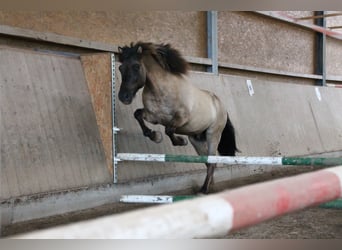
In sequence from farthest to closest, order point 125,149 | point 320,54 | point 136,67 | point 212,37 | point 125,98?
point 320,54 → point 212,37 → point 125,149 → point 136,67 → point 125,98

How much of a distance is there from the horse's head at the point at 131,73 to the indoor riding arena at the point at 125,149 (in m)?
0.03

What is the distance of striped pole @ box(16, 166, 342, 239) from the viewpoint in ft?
2.26

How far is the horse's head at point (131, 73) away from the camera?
155 inches

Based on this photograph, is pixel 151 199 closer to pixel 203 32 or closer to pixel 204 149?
pixel 204 149

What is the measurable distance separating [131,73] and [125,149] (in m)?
1.00

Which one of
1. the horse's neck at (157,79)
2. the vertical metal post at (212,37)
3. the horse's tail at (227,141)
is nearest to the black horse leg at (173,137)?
the horse's neck at (157,79)

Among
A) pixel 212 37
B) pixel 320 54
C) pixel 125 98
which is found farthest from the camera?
pixel 320 54

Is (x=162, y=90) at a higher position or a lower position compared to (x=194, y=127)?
higher

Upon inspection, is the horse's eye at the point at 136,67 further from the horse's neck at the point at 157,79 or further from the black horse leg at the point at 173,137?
the black horse leg at the point at 173,137

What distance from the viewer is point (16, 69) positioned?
3.91 m

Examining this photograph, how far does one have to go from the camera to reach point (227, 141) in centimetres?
538

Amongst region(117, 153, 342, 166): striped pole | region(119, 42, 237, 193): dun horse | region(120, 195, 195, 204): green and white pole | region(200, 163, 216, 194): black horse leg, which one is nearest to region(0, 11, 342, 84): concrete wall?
region(119, 42, 237, 193): dun horse

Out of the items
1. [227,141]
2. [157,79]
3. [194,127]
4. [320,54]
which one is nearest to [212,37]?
[227,141]

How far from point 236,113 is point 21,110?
3736mm
